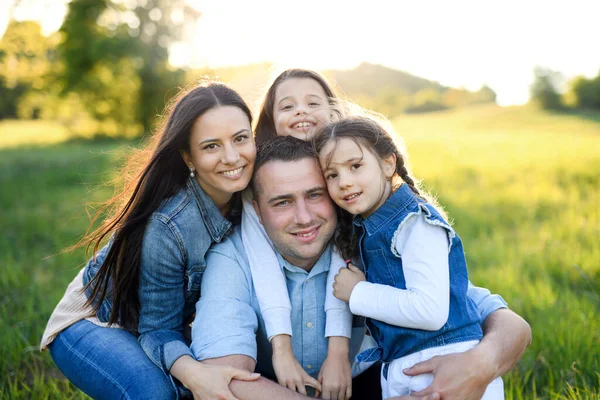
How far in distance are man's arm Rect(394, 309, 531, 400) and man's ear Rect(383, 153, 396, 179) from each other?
943mm

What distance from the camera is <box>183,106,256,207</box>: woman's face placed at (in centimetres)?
289

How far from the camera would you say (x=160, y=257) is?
2719mm

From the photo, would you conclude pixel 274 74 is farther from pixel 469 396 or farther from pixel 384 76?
pixel 384 76

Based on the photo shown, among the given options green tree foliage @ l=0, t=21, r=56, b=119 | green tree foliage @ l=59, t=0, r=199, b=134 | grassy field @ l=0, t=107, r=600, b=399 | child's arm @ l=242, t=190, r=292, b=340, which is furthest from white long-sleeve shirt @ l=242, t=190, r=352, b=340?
green tree foliage @ l=59, t=0, r=199, b=134

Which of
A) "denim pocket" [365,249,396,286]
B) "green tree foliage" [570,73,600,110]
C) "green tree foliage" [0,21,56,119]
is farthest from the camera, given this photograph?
"green tree foliage" [570,73,600,110]

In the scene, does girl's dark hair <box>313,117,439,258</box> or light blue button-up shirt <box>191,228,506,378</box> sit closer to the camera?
light blue button-up shirt <box>191,228,506,378</box>

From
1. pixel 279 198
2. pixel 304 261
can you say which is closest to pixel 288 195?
pixel 279 198

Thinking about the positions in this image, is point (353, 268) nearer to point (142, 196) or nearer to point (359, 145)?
point (359, 145)

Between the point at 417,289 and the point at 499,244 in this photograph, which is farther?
the point at 499,244

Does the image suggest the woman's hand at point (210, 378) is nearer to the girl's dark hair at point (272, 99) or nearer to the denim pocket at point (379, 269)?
the denim pocket at point (379, 269)

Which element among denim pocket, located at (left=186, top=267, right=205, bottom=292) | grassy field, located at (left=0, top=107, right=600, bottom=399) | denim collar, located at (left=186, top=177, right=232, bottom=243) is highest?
denim collar, located at (left=186, top=177, right=232, bottom=243)

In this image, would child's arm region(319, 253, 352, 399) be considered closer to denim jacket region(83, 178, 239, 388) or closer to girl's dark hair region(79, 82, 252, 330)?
denim jacket region(83, 178, 239, 388)

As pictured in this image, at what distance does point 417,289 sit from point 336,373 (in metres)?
0.61

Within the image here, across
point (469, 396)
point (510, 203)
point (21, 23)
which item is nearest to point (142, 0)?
point (21, 23)
